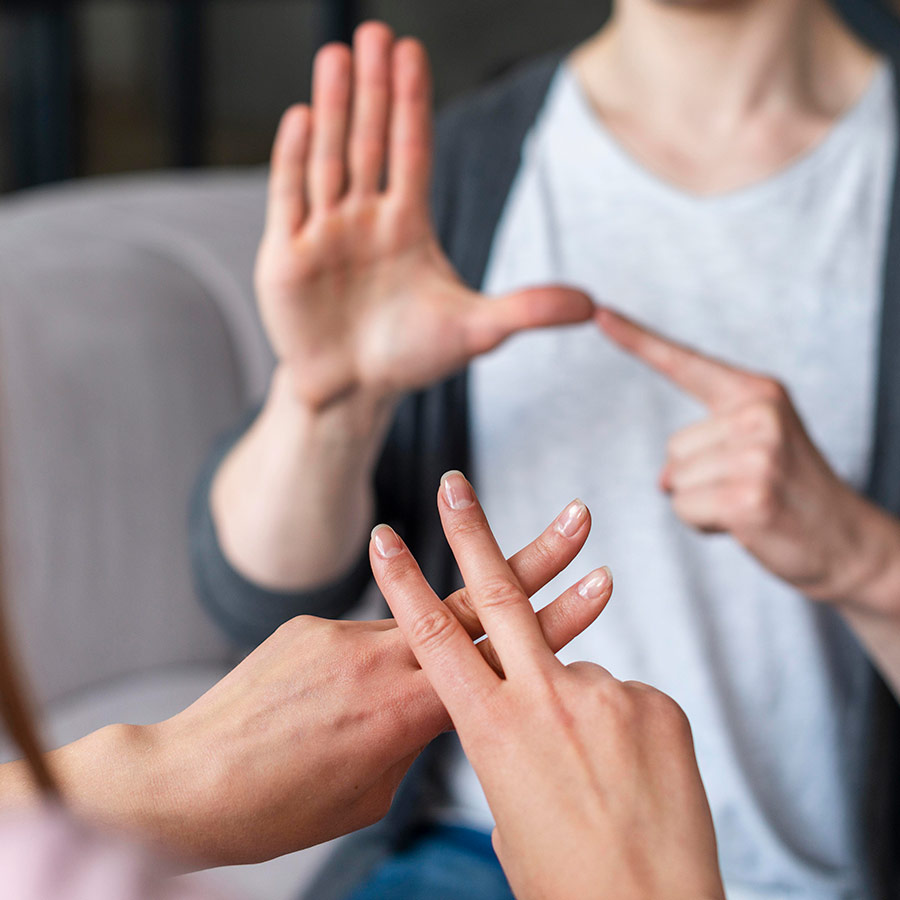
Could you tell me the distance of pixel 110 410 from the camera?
0.75 m

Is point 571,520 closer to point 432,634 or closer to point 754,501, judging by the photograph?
point 432,634

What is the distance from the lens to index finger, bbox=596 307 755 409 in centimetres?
38

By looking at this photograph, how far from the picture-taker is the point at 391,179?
0.42m

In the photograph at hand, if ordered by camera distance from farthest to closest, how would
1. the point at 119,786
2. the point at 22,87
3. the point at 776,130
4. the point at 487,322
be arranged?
the point at 22,87, the point at 776,130, the point at 487,322, the point at 119,786

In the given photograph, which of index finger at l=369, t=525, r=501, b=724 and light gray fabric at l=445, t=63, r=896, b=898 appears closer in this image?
index finger at l=369, t=525, r=501, b=724

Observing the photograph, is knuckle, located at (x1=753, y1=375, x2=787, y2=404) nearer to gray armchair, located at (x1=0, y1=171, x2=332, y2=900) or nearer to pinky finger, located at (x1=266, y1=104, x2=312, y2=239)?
pinky finger, located at (x1=266, y1=104, x2=312, y2=239)

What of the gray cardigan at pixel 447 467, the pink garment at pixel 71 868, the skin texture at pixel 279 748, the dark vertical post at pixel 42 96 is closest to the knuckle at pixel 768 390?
the gray cardigan at pixel 447 467

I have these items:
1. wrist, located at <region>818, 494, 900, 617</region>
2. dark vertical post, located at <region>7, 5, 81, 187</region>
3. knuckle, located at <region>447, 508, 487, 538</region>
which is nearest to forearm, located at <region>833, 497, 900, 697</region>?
wrist, located at <region>818, 494, 900, 617</region>

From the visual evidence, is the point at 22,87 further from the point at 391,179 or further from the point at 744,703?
the point at 744,703

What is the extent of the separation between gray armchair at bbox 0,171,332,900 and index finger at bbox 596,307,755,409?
43 cm

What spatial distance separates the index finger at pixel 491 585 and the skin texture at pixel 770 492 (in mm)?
191

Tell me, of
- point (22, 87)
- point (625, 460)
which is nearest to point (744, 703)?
point (625, 460)

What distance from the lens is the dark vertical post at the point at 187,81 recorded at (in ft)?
5.22

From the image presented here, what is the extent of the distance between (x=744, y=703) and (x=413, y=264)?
0.76ft
